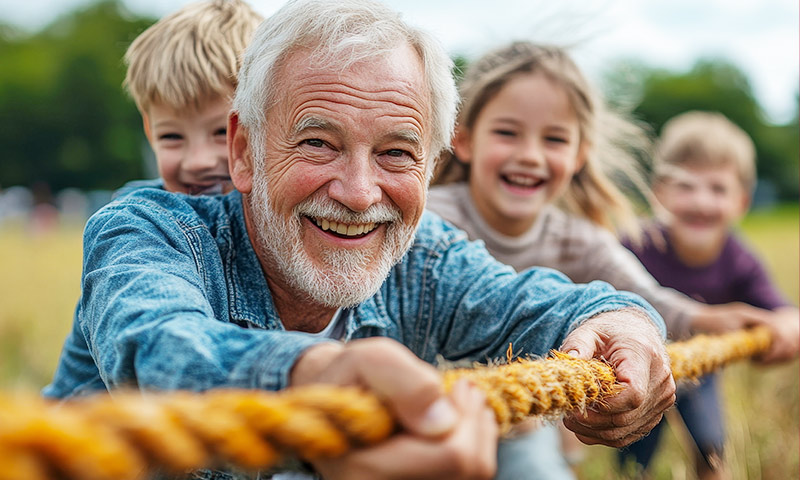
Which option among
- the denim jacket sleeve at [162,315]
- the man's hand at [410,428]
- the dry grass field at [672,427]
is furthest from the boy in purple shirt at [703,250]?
the man's hand at [410,428]

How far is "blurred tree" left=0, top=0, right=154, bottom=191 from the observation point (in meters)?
57.8

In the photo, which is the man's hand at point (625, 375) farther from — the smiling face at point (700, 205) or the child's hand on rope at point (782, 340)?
the smiling face at point (700, 205)

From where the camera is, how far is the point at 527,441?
338 centimetres

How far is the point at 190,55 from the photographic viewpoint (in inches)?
108

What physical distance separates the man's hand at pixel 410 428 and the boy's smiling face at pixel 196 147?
1.78m

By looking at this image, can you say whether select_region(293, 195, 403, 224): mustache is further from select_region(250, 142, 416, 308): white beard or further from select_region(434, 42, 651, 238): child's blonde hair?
select_region(434, 42, 651, 238): child's blonde hair

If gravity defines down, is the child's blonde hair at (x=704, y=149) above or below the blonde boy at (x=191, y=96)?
below

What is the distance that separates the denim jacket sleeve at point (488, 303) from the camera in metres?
2.14

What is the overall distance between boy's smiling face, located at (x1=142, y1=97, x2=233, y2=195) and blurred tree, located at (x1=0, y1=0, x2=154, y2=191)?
5777cm

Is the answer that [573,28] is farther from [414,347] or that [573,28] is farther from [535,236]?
[414,347]

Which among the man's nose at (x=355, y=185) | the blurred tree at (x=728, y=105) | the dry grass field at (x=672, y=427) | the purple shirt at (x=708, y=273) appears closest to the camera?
the man's nose at (x=355, y=185)

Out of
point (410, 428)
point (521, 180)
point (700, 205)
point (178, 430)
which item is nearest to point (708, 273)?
point (700, 205)

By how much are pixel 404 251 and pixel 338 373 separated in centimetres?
110

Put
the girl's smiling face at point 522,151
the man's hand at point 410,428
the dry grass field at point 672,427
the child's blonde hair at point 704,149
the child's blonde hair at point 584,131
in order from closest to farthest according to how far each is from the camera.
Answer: the man's hand at point 410,428, the girl's smiling face at point 522,151, the child's blonde hair at point 584,131, the dry grass field at point 672,427, the child's blonde hair at point 704,149
